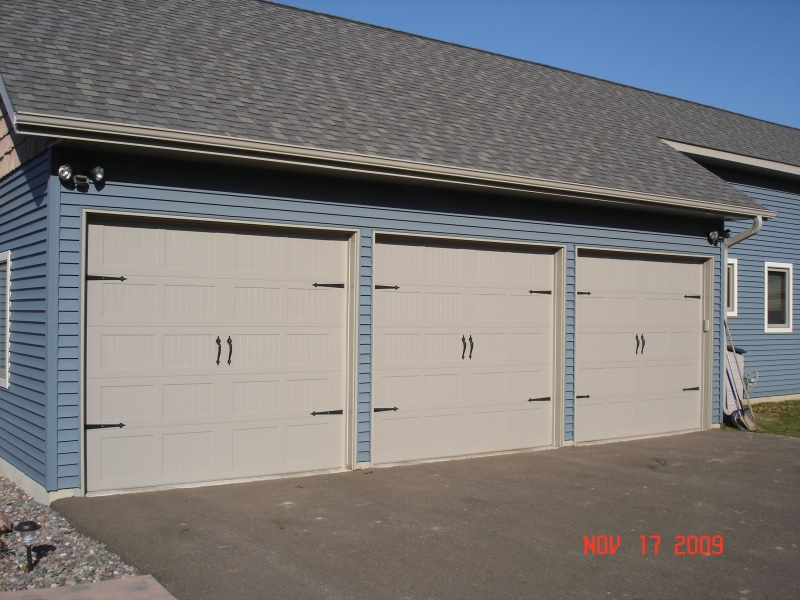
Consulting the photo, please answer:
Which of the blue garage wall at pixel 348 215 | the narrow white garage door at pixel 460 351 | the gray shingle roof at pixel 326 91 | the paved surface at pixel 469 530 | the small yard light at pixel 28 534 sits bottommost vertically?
the paved surface at pixel 469 530

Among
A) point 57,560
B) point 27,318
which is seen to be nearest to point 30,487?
point 27,318

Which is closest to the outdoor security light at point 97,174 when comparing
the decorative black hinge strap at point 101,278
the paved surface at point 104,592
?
the decorative black hinge strap at point 101,278

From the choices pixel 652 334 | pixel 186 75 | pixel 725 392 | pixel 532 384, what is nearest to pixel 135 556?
pixel 186 75

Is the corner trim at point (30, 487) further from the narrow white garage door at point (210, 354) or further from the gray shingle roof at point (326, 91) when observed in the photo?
the gray shingle roof at point (326, 91)

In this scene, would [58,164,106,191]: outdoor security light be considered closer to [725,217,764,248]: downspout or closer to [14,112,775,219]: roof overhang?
[14,112,775,219]: roof overhang

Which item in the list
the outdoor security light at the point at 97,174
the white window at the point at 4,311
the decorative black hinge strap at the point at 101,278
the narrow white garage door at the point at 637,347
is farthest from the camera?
the narrow white garage door at the point at 637,347

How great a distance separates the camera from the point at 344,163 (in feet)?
24.4

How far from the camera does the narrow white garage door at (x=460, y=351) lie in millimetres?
8172

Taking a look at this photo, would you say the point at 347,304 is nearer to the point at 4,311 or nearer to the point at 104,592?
the point at 4,311

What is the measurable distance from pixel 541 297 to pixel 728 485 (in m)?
2.95

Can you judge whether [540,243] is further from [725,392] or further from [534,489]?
[725,392]

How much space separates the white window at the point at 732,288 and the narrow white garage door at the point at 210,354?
809 centimetres

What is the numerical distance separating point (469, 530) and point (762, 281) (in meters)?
10.00

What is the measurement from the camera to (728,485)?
745cm
